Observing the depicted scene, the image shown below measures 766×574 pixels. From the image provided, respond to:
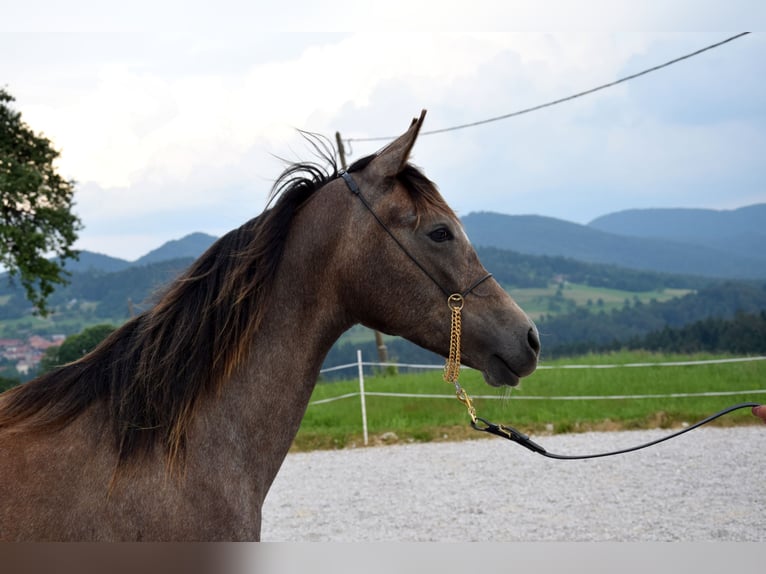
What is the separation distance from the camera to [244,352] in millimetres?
2062

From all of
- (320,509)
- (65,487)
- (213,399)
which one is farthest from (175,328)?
(320,509)

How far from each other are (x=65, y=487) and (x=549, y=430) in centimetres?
985

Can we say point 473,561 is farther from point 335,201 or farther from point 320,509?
point 320,509

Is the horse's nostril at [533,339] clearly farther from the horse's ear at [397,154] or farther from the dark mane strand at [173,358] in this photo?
the dark mane strand at [173,358]

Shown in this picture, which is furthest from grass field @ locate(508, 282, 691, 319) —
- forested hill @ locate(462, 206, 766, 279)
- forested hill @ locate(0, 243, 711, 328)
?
forested hill @ locate(462, 206, 766, 279)

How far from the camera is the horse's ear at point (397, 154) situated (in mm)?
2086

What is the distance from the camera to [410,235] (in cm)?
211

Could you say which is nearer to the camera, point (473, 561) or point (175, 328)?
point (473, 561)

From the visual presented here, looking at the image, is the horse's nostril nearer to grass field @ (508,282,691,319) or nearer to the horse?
the horse

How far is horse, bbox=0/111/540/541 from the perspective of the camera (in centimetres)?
186

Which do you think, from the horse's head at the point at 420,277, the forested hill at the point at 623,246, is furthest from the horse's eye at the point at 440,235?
the forested hill at the point at 623,246

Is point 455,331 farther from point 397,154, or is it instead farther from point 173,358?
point 173,358

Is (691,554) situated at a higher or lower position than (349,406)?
higher

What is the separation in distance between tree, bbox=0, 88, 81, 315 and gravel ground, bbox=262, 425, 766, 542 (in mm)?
11063
